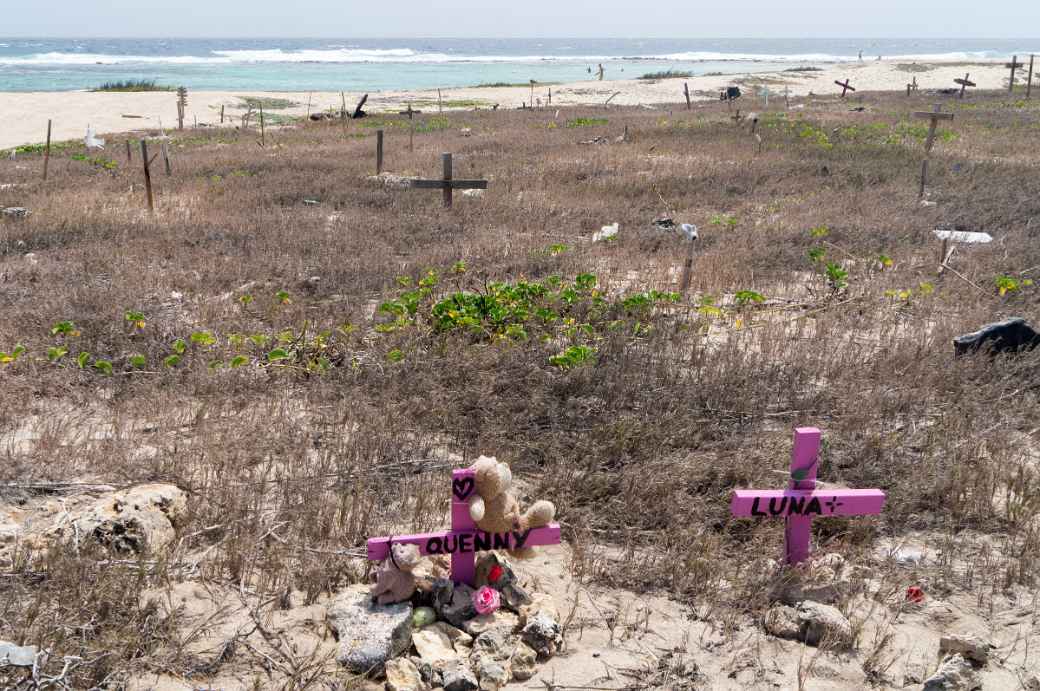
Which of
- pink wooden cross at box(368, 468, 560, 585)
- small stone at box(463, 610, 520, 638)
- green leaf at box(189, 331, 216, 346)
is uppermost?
green leaf at box(189, 331, 216, 346)

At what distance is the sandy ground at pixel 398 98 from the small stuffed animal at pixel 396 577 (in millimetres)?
25862

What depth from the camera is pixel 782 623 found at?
3.44 m

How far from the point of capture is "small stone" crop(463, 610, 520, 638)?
10.9ft

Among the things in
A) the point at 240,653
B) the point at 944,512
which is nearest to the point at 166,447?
the point at 240,653

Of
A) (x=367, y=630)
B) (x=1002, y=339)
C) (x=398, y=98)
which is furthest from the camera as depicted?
(x=398, y=98)

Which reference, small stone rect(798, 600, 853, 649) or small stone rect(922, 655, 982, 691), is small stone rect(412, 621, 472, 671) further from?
small stone rect(922, 655, 982, 691)

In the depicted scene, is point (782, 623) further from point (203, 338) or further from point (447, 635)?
point (203, 338)

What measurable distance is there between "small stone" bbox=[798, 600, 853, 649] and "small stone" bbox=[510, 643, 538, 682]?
1.14 metres

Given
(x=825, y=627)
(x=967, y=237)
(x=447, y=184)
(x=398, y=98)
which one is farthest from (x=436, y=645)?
(x=398, y=98)

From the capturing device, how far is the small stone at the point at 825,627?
329cm

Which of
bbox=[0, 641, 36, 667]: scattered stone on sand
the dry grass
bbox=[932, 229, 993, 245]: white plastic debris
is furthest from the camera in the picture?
bbox=[932, 229, 993, 245]: white plastic debris

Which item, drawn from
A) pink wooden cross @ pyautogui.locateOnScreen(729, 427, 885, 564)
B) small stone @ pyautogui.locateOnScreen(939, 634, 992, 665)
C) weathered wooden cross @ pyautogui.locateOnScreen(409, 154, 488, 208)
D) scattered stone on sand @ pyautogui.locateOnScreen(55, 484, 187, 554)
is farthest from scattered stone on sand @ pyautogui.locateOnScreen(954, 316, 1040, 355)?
weathered wooden cross @ pyautogui.locateOnScreen(409, 154, 488, 208)

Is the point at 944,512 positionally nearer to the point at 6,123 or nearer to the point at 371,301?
the point at 371,301

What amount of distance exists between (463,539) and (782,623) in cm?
140
